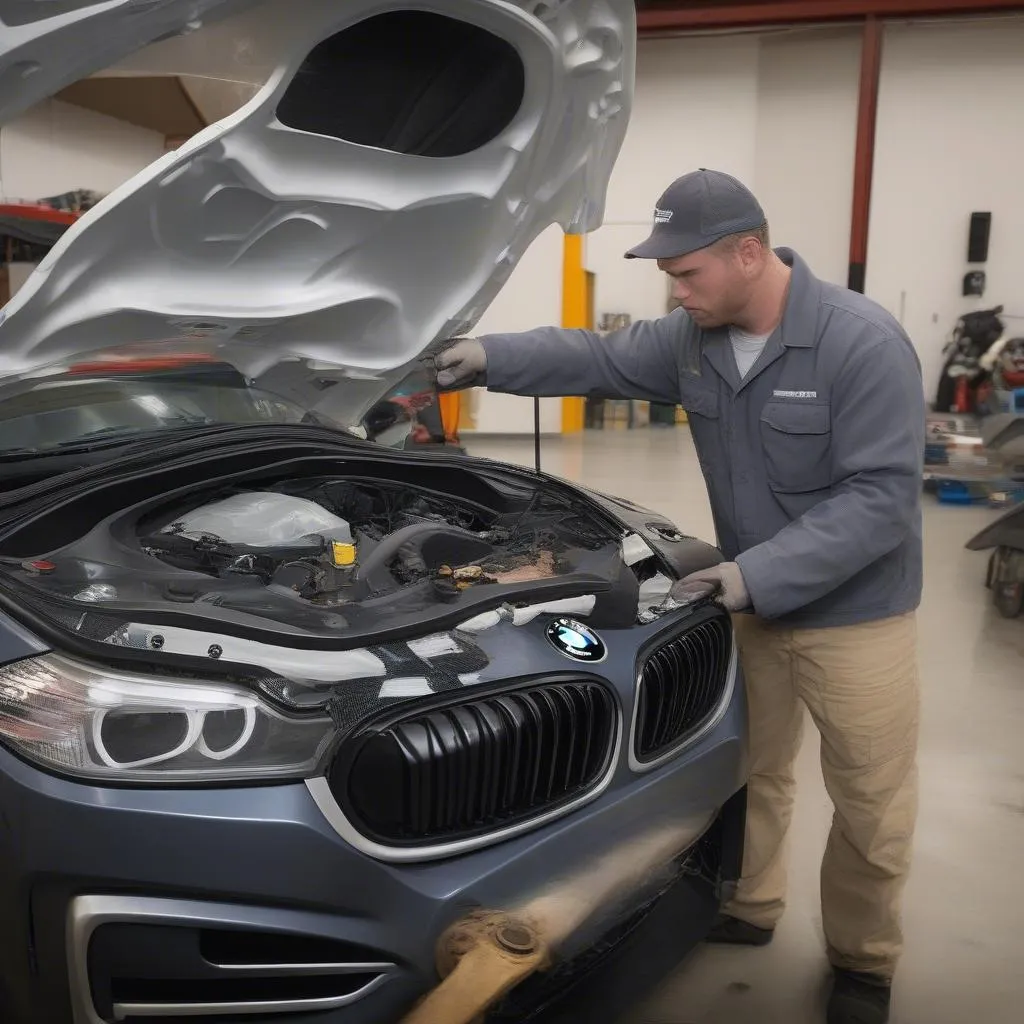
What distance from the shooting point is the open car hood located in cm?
177

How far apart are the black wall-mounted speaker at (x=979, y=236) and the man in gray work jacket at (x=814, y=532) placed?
28.0 feet

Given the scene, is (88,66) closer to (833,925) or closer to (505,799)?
(505,799)

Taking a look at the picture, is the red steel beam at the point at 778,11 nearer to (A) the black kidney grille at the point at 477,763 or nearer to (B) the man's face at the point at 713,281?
(B) the man's face at the point at 713,281

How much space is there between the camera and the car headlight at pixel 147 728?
112cm

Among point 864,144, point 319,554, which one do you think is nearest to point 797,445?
point 319,554

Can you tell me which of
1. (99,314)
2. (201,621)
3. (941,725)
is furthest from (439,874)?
(941,725)

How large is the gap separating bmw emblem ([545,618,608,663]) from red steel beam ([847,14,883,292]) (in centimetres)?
859

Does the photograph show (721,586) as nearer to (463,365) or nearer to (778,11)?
(463,365)

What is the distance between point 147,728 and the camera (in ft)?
3.74

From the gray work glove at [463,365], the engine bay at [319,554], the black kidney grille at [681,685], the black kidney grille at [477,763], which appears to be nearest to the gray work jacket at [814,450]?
the black kidney grille at [681,685]

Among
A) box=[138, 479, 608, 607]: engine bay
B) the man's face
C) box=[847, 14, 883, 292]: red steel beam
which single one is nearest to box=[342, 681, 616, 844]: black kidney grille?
box=[138, 479, 608, 607]: engine bay

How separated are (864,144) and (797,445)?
28.7 feet

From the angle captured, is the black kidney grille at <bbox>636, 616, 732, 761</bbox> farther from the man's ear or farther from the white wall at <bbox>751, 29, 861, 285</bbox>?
the white wall at <bbox>751, 29, 861, 285</bbox>

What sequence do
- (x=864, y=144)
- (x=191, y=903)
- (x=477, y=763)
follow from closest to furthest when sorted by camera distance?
1. (x=191, y=903)
2. (x=477, y=763)
3. (x=864, y=144)
